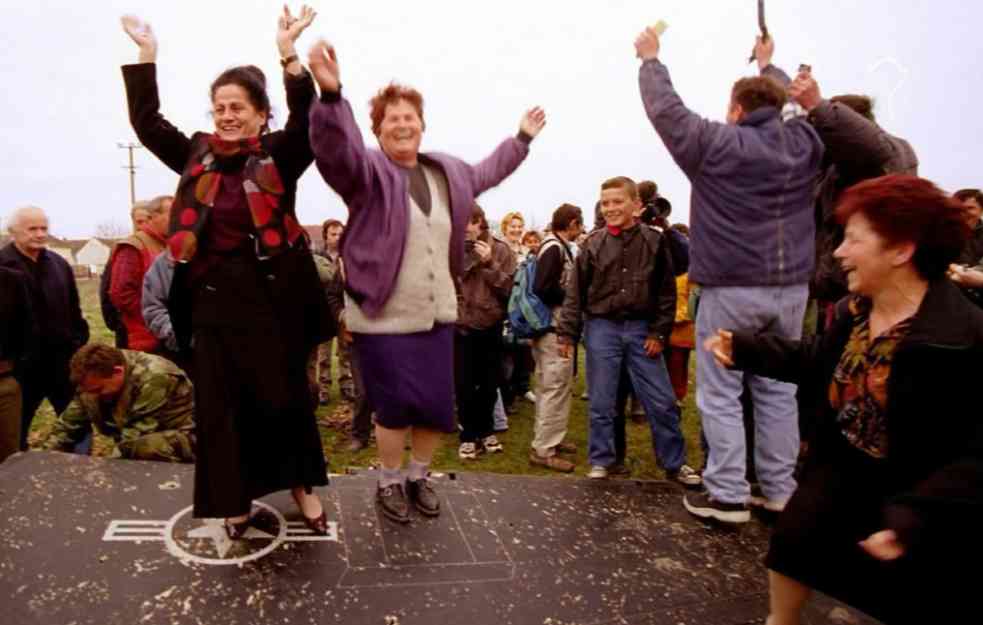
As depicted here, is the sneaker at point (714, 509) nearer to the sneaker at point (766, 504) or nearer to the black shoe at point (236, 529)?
the sneaker at point (766, 504)

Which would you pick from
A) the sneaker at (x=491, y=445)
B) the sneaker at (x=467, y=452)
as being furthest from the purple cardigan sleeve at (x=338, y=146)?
the sneaker at (x=491, y=445)

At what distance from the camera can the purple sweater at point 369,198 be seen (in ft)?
9.15

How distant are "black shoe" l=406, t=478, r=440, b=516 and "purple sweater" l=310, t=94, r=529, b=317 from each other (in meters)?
1.05

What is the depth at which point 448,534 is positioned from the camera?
11.2 feet

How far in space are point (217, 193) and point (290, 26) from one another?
73 centimetres

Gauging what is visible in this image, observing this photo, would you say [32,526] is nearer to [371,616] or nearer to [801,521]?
[371,616]

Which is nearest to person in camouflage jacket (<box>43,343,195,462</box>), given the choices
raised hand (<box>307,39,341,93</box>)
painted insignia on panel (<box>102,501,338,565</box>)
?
painted insignia on panel (<box>102,501,338,565</box>)

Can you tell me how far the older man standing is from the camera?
5062 mm

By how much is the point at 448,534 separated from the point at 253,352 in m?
1.32

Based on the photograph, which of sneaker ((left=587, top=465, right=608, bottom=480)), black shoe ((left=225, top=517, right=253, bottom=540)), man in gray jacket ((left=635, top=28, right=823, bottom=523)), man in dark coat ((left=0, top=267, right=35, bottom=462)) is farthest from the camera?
sneaker ((left=587, top=465, right=608, bottom=480))

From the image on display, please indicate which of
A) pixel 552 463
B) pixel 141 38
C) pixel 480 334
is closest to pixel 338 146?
pixel 141 38

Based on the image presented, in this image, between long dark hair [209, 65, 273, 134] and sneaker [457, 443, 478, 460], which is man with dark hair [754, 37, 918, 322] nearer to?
long dark hair [209, 65, 273, 134]

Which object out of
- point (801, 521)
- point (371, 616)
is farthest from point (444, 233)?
point (801, 521)

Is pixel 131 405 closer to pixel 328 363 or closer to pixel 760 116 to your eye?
pixel 760 116
